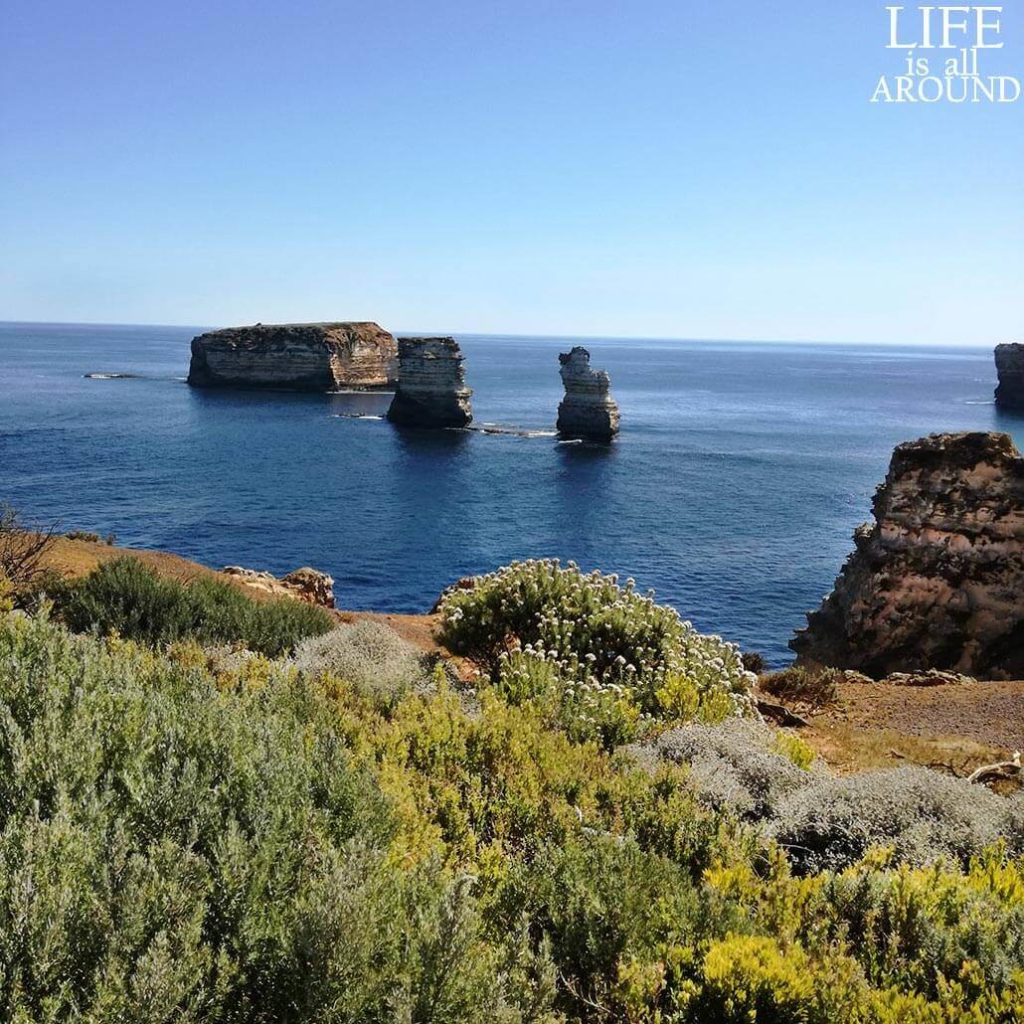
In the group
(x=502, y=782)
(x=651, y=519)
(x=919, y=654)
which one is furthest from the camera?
(x=651, y=519)

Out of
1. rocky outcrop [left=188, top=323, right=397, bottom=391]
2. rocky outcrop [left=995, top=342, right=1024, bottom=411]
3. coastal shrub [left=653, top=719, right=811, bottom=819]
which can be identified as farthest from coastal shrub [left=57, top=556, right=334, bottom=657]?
rocky outcrop [left=995, top=342, right=1024, bottom=411]

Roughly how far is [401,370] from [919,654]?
65299 mm

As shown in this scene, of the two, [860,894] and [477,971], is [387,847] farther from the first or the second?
[860,894]

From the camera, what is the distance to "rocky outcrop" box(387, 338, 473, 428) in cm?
7850

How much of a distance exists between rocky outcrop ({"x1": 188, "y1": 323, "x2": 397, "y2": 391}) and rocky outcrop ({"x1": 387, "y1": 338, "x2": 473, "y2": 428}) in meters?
31.5

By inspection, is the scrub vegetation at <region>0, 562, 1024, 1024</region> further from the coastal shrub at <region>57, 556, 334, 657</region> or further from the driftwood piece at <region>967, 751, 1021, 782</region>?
the coastal shrub at <region>57, 556, 334, 657</region>

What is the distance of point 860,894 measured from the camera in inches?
183

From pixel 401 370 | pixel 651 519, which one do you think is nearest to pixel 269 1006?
pixel 651 519

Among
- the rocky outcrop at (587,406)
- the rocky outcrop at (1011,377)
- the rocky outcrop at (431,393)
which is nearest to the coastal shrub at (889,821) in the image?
the rocky outcrop at (587,406)

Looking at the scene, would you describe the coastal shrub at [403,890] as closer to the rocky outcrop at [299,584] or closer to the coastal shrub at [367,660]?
the coastal shrub at [367,660]

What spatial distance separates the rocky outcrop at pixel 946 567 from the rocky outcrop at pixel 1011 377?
102 m

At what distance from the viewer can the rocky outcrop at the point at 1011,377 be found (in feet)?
349

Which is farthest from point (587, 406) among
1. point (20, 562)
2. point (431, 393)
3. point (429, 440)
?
point (20, 562)

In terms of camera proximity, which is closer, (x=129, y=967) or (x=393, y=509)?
(x=129, y=967)
